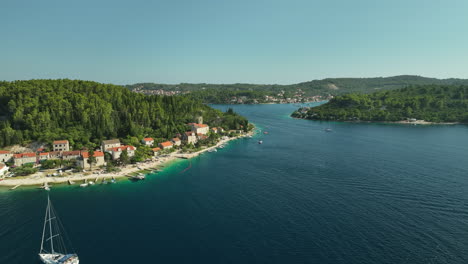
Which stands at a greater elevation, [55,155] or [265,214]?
[55,155]

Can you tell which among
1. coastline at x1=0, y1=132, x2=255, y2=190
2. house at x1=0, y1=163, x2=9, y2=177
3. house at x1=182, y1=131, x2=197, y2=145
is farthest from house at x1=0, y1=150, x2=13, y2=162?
house at x1=182, y1=131, x2=197, y2=145

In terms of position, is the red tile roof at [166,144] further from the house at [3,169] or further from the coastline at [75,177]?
the house at [3,169]

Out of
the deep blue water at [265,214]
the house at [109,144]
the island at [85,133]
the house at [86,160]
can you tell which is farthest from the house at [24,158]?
the house at [109,144]

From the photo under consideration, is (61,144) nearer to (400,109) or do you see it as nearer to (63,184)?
(63,184)

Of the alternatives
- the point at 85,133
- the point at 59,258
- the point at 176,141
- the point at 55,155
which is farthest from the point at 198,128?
the point at 59,258

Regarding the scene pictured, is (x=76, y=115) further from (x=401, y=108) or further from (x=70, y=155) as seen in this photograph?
(x=401, y=108)

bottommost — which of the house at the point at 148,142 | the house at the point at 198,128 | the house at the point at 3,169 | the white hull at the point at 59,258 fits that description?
the white hull at the point at 59,258

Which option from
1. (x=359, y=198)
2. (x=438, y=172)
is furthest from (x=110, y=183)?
(x=438, y=172)
